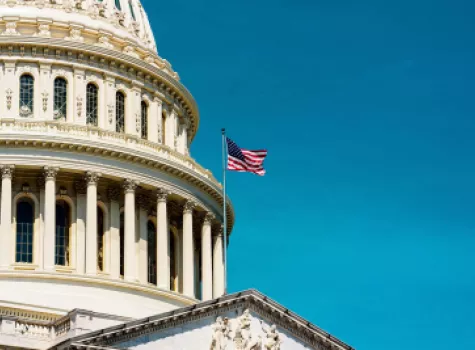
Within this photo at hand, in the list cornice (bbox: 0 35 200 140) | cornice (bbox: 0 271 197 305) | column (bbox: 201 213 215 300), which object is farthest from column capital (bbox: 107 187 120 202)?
cornice (bbox: 0 35 200 140)

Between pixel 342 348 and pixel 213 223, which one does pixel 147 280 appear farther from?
pixel 342 348

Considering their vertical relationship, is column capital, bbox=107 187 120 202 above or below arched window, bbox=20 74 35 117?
below

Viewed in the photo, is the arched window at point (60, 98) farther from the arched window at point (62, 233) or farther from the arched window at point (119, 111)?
the arched window at point (62, 233)

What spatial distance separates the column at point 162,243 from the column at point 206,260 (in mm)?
2918

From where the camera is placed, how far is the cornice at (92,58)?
73.1 metres

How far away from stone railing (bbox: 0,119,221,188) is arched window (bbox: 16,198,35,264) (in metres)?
3.64

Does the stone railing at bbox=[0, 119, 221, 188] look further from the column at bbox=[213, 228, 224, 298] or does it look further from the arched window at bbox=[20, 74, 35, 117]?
the column at bbox=[213, 228, 224, 298]

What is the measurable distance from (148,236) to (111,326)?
842 inches

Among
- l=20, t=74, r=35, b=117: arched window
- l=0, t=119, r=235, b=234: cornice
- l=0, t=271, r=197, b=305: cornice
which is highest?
l=20, t=74, r=35, b=117: arched window

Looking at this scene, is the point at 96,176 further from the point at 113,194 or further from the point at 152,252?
the point at 152,252

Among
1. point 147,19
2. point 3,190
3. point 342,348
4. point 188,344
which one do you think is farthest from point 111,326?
point 147,19

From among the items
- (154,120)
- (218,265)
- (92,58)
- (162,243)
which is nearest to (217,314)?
(162,243)

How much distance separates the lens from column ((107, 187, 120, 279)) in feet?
228

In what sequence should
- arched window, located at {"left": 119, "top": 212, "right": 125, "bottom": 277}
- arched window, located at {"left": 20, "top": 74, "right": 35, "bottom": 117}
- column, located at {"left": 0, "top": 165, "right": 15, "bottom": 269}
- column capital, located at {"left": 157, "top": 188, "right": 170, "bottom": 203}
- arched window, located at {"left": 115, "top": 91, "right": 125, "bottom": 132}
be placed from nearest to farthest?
1. column, located at {"left": 0, "top": 165, "right": 15, "bottom": 269}
2. arched window, located at {"left": 119, "top": 212, "right": 125, "bottom": 277}
3. arched window, located at {"left": 20, "top": 74, "right": 35, "bottom": 117}
4. column capital, located at {"left": 157, "top": 188, "right": 170, "bottom": 203}
5. arched window, located at {"left": 115, "top": 91, "right": 125, "bottom": 132}
